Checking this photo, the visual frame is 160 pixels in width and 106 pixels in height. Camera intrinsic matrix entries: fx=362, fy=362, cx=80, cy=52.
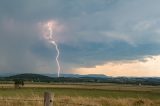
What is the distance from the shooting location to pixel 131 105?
957 inches

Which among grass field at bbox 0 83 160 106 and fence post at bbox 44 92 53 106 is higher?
fence post at bbox 44 92 53 106

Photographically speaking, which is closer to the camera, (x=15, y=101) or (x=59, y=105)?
(x=59, y=105)

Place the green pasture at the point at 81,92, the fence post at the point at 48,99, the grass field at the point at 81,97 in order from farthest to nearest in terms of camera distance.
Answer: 1. the green pasture at the point at 81,92
2. the grass field at the point at 81,97
3. the fence post at the point at 48,99

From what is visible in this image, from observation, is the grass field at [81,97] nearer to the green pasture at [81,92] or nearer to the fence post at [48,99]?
the green pasture at [81,92]

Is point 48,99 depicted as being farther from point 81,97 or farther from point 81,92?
point 81,92

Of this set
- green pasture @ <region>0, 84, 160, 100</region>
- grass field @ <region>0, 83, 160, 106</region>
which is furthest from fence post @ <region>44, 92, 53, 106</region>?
green pasture @ <region>0, 84, 160, 100</region>

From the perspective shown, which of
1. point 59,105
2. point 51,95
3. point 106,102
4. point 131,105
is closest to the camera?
point 51,95

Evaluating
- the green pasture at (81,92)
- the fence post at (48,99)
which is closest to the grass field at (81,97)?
the green pasture at (81,92)

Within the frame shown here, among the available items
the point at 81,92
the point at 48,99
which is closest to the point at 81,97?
the point at 48,99

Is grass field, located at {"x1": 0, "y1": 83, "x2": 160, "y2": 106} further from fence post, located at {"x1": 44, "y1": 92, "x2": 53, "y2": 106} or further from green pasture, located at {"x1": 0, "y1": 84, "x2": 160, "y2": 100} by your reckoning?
fence post, located at {"x1": 44, "y1": 92, "x2": 53, "y2": 106}

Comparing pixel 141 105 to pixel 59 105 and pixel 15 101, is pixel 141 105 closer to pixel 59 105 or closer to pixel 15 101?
pixel 59 105

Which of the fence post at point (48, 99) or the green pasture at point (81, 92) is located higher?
the fence post at point (48, 99)

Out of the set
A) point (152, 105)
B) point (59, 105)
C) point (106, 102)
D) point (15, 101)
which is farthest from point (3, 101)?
point (152, 105)

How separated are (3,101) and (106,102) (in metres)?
8.29
